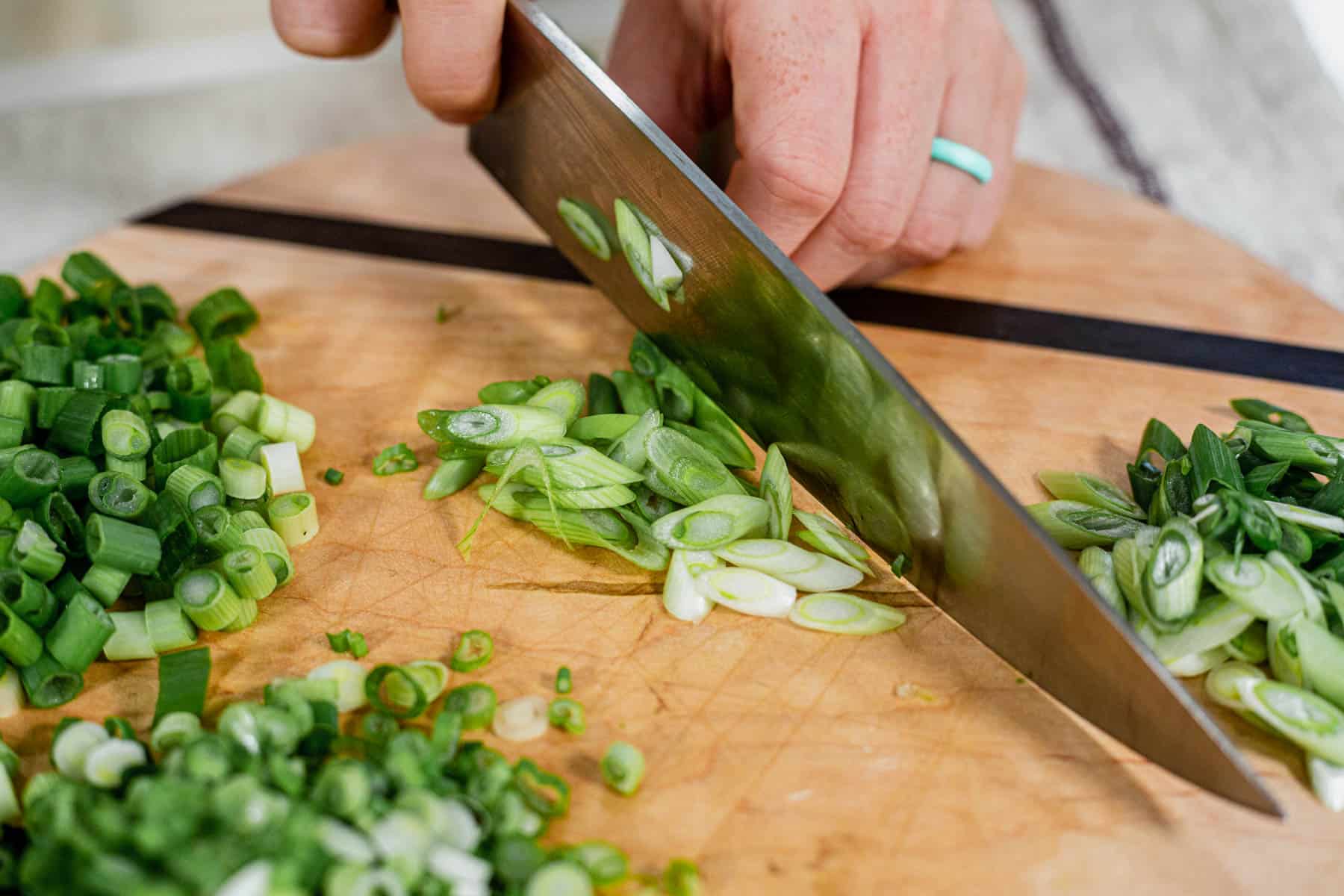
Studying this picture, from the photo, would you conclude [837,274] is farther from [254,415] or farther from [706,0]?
[254,415]

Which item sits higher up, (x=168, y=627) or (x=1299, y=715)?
(x=1299, y=715)

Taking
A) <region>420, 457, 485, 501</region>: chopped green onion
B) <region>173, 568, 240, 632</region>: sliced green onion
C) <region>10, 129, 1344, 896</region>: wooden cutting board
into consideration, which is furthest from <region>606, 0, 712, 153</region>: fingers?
<region>173, 568, 240, 632</region>: sliced green onion

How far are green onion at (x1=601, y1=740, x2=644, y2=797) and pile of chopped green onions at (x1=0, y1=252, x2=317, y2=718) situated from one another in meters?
0.59

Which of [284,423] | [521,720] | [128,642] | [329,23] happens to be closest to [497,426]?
[284,423]

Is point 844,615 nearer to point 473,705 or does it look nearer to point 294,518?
point 473,705

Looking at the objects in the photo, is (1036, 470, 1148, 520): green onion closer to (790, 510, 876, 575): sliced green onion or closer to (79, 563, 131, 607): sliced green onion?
(790, 510, 876, 575): sliced green onion

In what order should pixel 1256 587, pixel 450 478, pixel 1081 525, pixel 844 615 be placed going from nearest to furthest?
pixel 1256 587
pixel 844 615
pixel 1081 525
pixel 450 478

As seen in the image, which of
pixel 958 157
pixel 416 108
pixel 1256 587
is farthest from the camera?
pixel 416 108

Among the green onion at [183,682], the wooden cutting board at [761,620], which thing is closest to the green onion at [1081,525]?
the wooden cutting board at [761,620]

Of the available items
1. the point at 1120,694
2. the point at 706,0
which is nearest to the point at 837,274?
the point at 706,0

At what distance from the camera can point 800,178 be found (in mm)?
1909

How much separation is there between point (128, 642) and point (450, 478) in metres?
0.53

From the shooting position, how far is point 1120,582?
164cm

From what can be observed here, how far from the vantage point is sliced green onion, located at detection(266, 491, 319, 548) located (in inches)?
70.2
